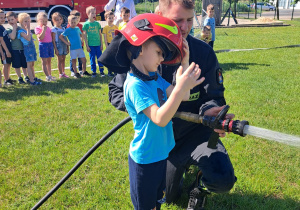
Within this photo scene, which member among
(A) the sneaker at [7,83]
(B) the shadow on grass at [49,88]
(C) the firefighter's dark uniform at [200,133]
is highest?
(C) the firefighter's dark uniform at [200,133]

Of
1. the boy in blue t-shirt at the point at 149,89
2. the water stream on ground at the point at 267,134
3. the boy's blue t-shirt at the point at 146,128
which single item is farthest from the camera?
the boy's blue t-shirt at the point at 146,128

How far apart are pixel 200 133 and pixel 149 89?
1.21 metres

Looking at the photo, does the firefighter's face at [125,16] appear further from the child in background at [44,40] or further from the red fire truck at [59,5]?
the red fire truck at [59,5]

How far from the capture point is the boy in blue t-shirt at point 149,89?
2.00 m

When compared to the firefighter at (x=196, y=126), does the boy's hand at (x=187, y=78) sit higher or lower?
higher

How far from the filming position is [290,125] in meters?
5.44

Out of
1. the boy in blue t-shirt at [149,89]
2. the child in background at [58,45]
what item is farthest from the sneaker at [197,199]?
the child in background at [58,45]

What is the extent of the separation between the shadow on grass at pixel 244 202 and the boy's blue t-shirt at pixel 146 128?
1.33 meters

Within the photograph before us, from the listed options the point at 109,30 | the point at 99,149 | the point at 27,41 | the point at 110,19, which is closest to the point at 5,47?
the point at 27,41

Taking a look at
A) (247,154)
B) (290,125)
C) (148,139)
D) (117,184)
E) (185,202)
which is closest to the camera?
(148,139)

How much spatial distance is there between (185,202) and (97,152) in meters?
1.76

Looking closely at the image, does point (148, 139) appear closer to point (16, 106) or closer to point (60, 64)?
point (16, 106)

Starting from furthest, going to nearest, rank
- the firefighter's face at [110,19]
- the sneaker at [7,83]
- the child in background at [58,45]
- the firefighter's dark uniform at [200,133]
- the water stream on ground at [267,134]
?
the firefighter's face at [110,19] → the child in background at [58,45] → the sneaker at [7,83] → the firefighter's dark uniform at [200,133] → the water stream on ground at [267,134]

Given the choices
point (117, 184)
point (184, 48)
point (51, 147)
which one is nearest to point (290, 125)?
point (117, 184)
